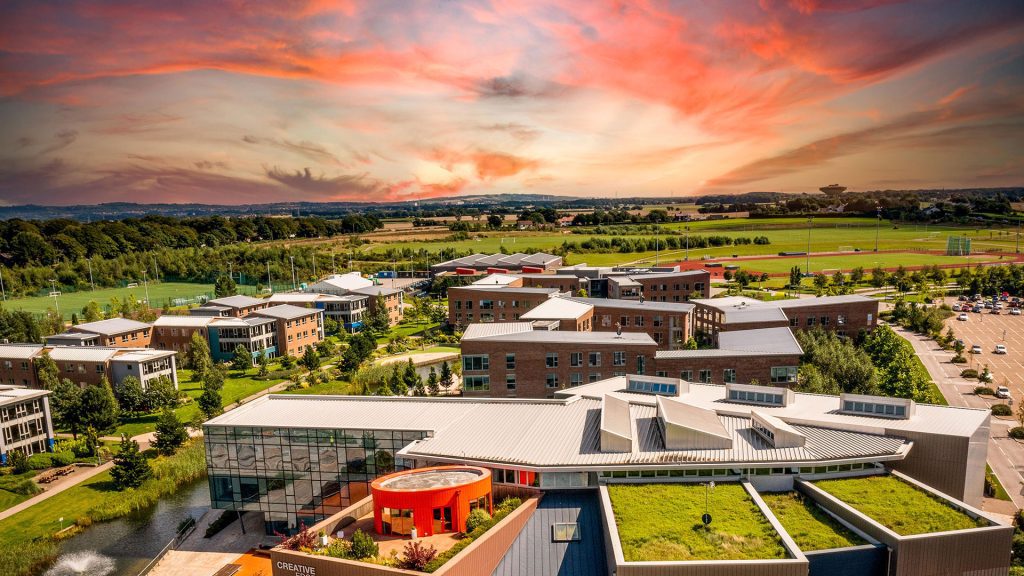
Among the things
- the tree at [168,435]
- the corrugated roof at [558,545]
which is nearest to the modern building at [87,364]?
the tree at [168,435]

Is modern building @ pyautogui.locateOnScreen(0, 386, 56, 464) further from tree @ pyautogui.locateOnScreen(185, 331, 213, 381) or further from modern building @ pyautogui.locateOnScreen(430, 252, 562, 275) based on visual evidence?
modern building @ pyautogui.locateOnScreen(430, 252, 562, 275)

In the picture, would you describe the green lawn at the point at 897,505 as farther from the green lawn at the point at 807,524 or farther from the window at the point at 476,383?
the window at the point at 476,383

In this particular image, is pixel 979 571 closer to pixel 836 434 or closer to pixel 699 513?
pixel 836 434

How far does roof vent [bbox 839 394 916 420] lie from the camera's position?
2888 cm

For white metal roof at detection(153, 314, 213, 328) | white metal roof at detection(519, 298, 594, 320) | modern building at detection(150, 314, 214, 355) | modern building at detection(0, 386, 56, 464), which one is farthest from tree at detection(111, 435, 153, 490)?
white metal roof at detection(153, 314, 213, 328)

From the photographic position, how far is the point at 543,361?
45188 millimetres

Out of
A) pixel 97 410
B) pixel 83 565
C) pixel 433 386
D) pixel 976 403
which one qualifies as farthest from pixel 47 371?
pixel 976 403

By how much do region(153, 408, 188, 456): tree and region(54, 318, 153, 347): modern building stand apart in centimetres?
2831

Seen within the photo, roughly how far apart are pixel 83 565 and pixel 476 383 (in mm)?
25881

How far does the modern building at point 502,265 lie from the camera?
114 metres

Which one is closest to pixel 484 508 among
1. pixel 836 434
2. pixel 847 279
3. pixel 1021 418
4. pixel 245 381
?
pixel 836 434

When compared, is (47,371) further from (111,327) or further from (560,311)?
(560,311)

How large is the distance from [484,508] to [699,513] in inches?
332

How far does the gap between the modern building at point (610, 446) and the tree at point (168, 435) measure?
47.9ft
